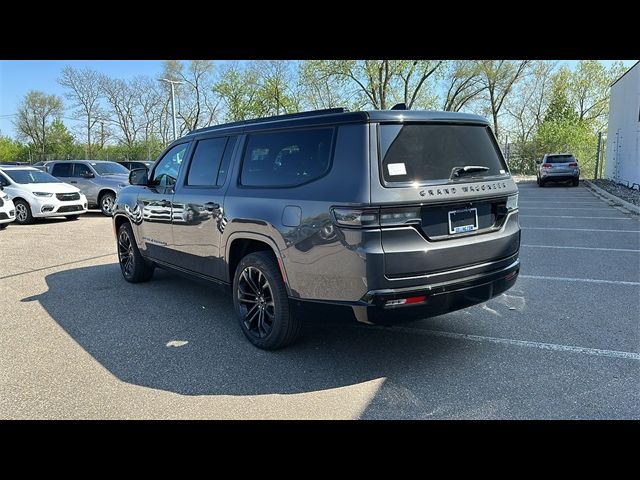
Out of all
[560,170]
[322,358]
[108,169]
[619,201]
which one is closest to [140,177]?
[322,358]

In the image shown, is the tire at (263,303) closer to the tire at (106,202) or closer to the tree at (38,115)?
the tire at (106,202)

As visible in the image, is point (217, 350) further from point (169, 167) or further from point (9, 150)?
point (9, 150)

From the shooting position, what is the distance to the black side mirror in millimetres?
5820

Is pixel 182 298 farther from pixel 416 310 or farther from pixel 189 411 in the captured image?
pixel 416 310

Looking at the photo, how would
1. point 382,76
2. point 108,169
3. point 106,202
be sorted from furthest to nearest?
point 382,76
point 108,169
point 106,202

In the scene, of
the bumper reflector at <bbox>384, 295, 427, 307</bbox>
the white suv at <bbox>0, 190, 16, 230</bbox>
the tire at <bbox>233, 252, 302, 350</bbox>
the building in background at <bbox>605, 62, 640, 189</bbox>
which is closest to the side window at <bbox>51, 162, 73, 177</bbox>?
the white suv at <bbox>0, 190, 16, 230</bbox>

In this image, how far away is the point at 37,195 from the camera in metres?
13.2

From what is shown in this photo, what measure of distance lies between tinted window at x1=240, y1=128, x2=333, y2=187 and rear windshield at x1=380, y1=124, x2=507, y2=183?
466 millimetres

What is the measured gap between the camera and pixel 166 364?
381cm

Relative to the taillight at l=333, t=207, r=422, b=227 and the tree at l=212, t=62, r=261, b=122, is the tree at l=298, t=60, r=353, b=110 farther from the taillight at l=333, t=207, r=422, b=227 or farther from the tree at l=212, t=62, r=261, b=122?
the taillight at l=333, t=207, r=422, b=227

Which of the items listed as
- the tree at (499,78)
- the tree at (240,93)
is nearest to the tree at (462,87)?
the tree at (499,78)

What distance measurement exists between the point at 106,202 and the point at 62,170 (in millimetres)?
2139
